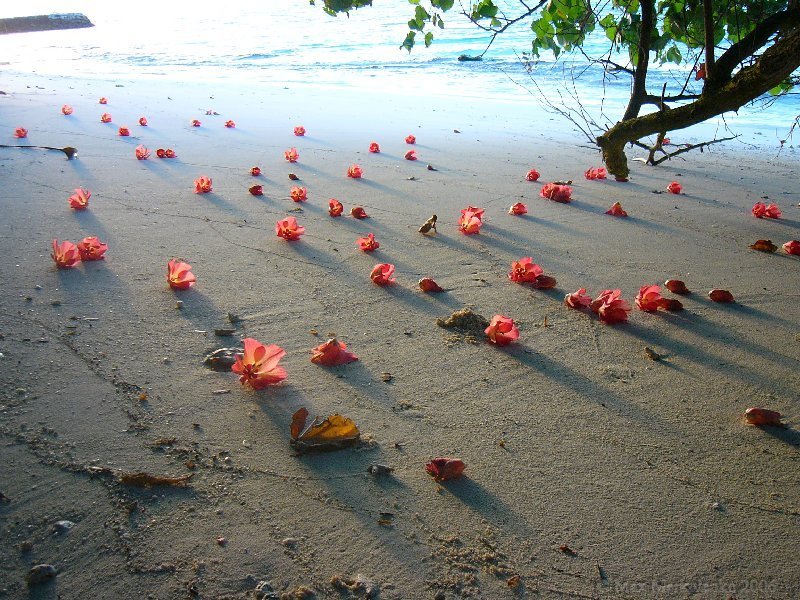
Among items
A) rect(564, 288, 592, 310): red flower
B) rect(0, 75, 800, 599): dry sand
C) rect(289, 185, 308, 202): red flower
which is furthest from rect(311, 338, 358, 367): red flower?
rect(289, 185, 308, 202): red flower

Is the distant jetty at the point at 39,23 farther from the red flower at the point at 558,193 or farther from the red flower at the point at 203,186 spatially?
the red flower at the point at 558,193

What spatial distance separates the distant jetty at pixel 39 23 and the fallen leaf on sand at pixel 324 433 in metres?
25.6

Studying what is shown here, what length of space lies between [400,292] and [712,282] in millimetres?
1709

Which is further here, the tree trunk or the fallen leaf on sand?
the tree trunk

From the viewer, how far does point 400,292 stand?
3.16 metres

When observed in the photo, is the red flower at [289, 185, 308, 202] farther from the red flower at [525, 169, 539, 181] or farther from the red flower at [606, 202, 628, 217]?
the red flower at [606, 202, 628, 217]

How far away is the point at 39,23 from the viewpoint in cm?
2341

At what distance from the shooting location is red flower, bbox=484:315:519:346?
2.58 meters

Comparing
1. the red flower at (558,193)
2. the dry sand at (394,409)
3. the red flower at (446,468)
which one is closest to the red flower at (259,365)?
the dry sand at (394,409)

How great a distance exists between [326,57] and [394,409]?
18.7m

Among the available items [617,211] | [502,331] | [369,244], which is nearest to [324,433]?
[502,331]

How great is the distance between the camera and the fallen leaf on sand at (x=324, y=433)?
74.8 inches

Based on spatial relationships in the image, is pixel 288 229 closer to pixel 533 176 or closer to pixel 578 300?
pixel 578 300

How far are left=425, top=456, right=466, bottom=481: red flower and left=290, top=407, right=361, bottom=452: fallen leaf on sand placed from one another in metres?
0.28
